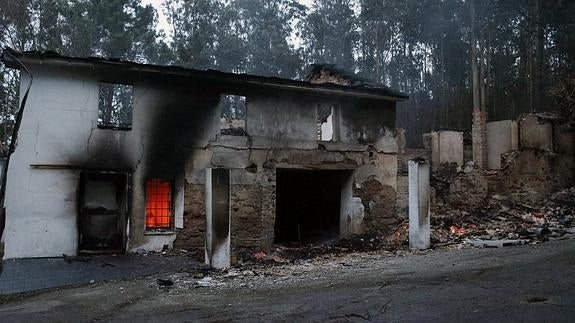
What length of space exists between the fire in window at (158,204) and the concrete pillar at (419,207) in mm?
6362

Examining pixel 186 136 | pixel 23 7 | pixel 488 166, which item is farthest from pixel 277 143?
pixel 23 7

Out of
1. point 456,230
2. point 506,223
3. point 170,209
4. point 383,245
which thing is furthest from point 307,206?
point 506,223

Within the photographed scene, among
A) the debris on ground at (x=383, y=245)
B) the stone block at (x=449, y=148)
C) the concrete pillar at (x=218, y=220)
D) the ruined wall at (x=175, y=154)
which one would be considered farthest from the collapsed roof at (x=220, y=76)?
the stone block at (x=449, y=148)

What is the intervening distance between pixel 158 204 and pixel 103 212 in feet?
4.46

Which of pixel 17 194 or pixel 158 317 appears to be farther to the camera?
pixel 17 194

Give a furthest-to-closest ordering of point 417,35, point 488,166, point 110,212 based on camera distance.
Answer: point 417,35
point 488,166
point 110,212

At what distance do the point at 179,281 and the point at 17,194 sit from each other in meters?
4.89

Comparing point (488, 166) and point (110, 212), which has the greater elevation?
point (488, 166)

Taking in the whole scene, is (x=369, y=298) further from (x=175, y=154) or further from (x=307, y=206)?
(x=307, y=206)

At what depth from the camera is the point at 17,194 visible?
1025 cm

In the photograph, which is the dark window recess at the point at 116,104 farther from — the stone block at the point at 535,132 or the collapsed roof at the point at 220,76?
the stone block at the point at 535,132

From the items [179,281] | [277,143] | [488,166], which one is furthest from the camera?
[488,166]

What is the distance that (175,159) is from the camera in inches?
456

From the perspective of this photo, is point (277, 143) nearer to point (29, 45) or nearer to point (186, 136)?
point (186, 136)
